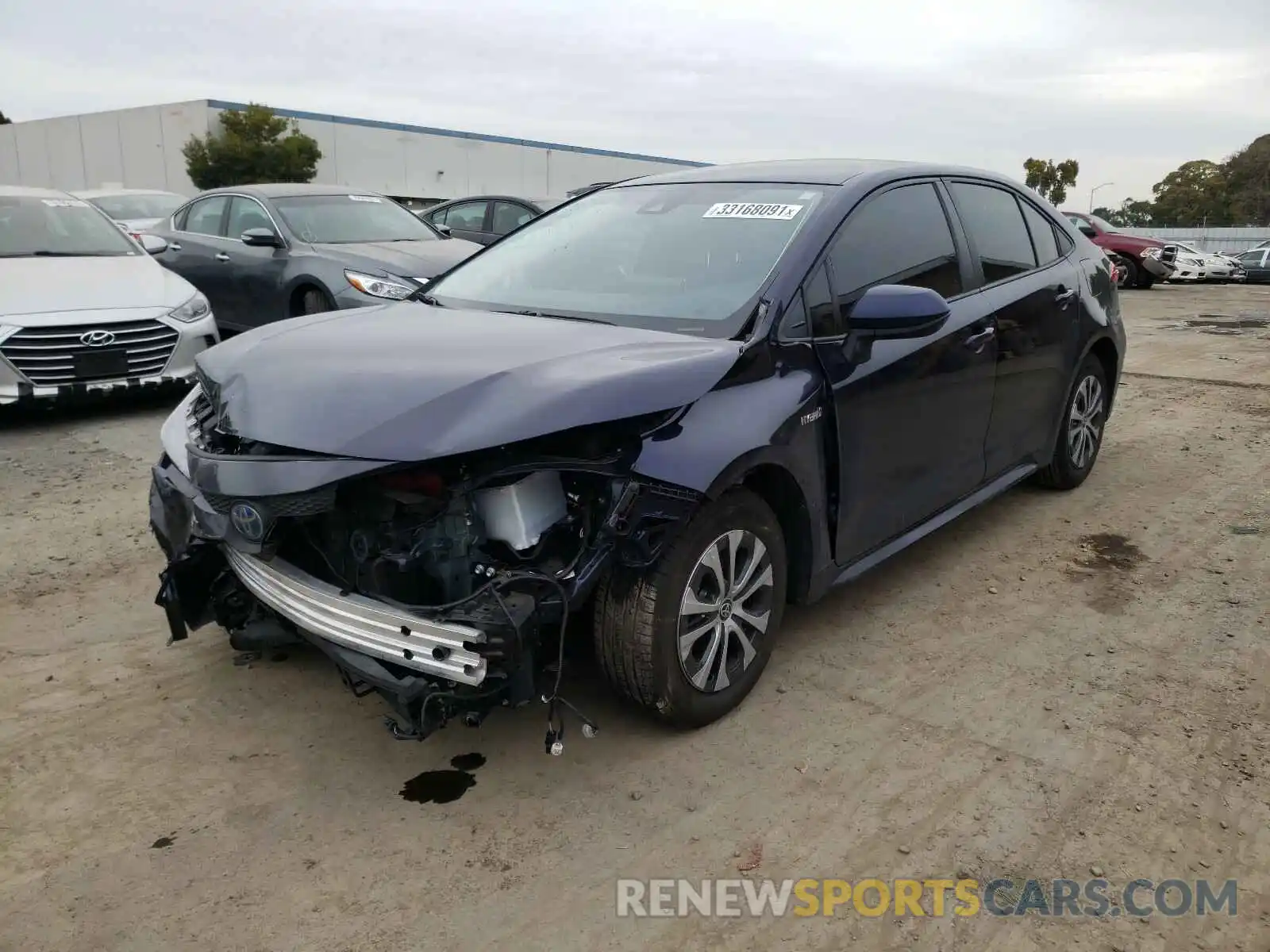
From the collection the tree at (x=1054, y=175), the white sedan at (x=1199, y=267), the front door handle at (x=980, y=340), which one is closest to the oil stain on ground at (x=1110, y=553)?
the front door handle at (x=980, y=340)

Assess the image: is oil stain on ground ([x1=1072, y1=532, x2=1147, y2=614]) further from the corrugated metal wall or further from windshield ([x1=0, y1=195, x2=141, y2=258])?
the corrugated metal wall

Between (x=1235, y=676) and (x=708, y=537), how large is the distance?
200cm

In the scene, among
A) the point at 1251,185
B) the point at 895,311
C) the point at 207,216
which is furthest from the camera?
the point at 1251,185

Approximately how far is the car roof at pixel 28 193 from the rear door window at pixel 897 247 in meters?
7.11

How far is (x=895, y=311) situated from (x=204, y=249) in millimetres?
7665

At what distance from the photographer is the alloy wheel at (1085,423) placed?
509 centimetres

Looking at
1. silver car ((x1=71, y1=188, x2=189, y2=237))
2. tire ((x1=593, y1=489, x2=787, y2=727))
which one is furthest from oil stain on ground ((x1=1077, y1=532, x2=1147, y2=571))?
silver car ((x1=71, y1=188, x2=189, y2=237))

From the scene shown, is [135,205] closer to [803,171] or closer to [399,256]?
[399,256]

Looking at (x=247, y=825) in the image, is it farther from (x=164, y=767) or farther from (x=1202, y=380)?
(x=1202, y=380)

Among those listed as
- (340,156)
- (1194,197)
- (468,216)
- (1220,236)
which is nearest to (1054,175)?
(1194,197)

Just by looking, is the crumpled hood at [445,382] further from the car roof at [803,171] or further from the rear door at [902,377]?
the car roof at [803,171]

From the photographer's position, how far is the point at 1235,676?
11.0ft

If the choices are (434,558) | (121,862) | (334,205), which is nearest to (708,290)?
(434,558)

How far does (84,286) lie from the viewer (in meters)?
6.79
